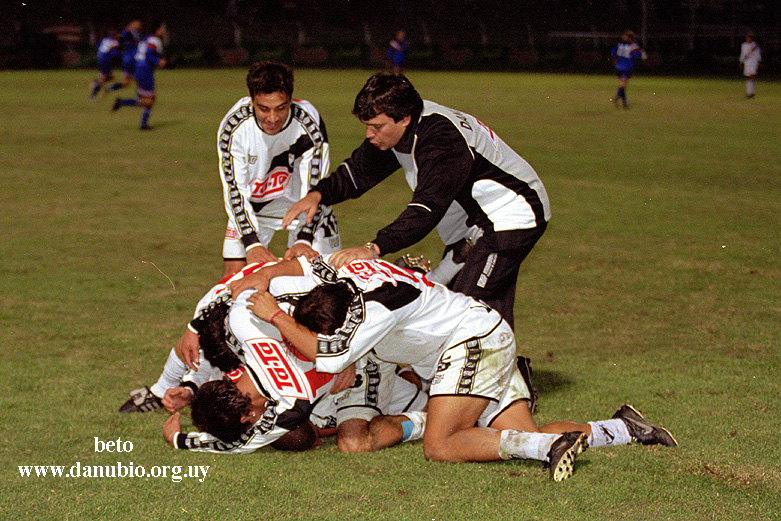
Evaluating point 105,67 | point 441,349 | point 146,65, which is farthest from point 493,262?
point 105,67

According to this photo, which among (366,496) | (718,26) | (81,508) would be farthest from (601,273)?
(718,26)

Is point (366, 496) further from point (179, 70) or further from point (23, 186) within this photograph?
point (179, 70)

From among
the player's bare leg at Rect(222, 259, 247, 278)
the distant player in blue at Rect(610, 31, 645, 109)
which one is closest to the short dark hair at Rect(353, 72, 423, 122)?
the player's bare leg at Rect(222, 259, 247, 278)

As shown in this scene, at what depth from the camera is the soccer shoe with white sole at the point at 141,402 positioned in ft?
18.6

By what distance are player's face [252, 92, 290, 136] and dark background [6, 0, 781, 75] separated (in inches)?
1572

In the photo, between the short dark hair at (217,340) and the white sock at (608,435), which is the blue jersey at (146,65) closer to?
Answer: the short dark hair at (217,340)

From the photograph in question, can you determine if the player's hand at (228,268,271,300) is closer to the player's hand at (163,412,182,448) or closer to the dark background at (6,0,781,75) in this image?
the player's hand at (163,412,182,448)

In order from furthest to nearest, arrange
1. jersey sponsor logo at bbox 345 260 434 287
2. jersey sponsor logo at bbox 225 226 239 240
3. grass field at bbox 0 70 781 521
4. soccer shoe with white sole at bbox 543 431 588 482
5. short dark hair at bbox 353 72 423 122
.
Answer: jersey sponsor logo at bbox 225 226 239 240 < short dark hair at bbox 353 72 423 122 < jersey sponsor logo at bbox 345 260 434 287 < soccer shoe with white sole at bbox 543 431 588 482 < grass field at bbox 0 70 781 521

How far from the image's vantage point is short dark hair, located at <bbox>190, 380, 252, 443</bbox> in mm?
4777

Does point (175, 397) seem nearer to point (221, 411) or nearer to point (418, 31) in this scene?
point (221, 411)

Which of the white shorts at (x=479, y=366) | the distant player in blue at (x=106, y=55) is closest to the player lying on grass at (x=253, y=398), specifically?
the white shorts at (x=479, y=366)

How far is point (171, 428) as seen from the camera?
202 inches

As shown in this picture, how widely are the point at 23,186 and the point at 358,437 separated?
10.6 m

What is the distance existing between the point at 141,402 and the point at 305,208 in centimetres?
164
